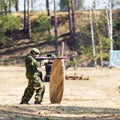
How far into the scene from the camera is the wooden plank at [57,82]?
1533 cm

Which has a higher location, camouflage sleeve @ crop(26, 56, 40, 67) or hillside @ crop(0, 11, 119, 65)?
camouflage sleeve @ crop(26, 56, 40, 67)

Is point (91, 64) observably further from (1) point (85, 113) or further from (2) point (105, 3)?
(1) point (85, 113)

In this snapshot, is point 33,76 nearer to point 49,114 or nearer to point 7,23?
point 49,114

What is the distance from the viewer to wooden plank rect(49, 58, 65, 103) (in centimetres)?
1533

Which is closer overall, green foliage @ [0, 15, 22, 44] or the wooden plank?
the wooden plank

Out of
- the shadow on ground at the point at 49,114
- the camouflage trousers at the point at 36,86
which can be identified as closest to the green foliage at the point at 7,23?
the camouflage trousers at the point at 36,86

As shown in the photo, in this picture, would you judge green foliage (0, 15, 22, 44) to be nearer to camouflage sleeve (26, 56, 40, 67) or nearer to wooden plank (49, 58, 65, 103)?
wooden plank (49, 58, 65, 103)

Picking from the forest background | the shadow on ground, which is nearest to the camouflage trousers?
the shadow on ground

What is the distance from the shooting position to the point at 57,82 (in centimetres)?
1550

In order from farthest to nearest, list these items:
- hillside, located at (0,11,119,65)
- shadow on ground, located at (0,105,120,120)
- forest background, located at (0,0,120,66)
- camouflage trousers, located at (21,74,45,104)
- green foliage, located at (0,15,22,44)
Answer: green foliage, located at (0,15,22,44), hillside, located at (0,11,119,65), forest background, located at (0,0,120,66), camouflage trousers, located at (21,74,45,104), shadow on ground, located at (0,105,120,120)

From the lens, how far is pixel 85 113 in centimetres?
1223

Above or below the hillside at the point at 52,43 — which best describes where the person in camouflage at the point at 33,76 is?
above

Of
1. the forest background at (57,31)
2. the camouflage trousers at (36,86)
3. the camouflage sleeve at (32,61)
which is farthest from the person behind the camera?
the forest background at (57,31)

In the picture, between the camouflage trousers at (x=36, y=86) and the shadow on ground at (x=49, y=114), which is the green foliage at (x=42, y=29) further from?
the shadow on ground at (x=49, y=114)
